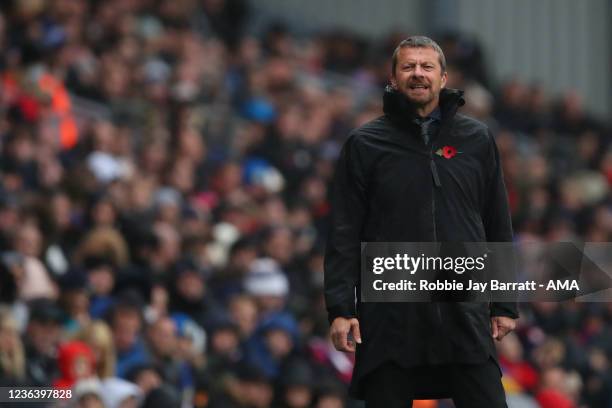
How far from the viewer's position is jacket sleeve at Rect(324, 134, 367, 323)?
225 inches

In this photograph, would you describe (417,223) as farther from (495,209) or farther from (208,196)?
(208,196)

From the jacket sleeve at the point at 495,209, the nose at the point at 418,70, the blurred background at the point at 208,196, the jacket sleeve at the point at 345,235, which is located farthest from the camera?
the blurred background at the point at 208,196

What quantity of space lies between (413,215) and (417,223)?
0.12 feet

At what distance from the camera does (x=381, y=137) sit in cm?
593

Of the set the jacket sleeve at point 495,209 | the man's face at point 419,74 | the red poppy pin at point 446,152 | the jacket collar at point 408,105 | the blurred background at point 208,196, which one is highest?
the man's face at point 419,74

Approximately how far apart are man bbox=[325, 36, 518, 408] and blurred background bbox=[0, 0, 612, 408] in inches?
111

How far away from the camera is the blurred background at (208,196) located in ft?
32.5

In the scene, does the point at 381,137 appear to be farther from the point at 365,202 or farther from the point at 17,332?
the point at 17,332

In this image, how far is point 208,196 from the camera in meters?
13.7

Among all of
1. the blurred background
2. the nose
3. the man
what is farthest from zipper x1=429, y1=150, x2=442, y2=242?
the blurred background

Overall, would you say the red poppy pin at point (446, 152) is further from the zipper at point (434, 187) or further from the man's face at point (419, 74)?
the man's face at point (419, 74)

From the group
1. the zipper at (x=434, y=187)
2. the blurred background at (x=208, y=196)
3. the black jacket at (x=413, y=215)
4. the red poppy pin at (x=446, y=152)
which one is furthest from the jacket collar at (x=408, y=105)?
the blurred background at (x=208, y=196)

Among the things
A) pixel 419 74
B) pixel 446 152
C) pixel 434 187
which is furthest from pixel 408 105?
pixel 434 187

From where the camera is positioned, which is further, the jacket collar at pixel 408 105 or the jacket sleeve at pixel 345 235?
the jacket collar at pixel 408 105
